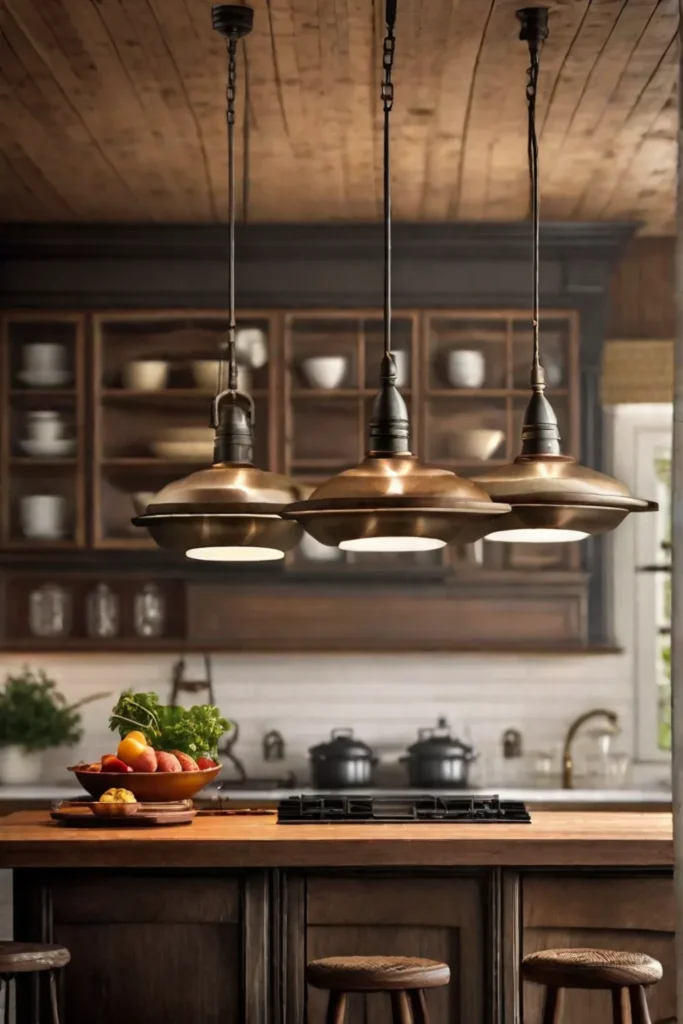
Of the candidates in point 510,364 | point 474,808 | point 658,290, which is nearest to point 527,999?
point 474,808

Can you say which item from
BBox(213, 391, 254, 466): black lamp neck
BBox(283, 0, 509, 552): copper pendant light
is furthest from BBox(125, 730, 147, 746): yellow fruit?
BBox(283, 0, 509, 552): copper pendant light

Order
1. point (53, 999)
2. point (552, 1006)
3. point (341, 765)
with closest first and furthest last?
1. point (552, 1006)
2. point (53, 999)
3. point (341, 765)

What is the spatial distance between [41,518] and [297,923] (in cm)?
297

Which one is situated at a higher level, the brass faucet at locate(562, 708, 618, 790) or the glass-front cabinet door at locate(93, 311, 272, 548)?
the glass-front cabinet door at locate(93, 311, 272, 548)

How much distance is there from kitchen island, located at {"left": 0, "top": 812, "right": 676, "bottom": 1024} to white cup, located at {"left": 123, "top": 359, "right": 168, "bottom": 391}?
9.41ft

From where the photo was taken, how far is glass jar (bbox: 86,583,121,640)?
638cm

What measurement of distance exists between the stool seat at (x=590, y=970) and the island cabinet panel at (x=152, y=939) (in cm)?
77

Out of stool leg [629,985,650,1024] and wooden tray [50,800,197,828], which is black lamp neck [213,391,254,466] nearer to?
wooden tray [50,800,197,828]

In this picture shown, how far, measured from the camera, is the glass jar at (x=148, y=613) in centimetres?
638

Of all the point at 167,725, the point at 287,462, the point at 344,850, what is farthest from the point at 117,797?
the point at 287,462

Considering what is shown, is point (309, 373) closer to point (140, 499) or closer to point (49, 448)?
point (140, 499)

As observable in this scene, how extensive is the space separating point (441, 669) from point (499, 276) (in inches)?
67.9

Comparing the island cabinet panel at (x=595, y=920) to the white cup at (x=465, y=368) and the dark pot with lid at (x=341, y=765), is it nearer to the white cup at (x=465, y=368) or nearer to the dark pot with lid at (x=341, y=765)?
the dark pot with lid at (x=341, y=765)

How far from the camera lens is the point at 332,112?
194 inches
